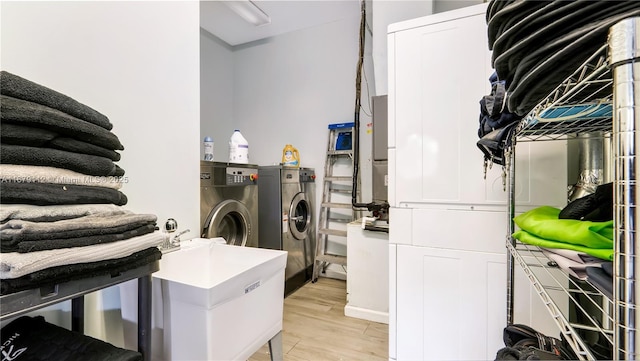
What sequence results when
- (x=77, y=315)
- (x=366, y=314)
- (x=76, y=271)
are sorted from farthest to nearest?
(x=366, y=314)
(x=77, y=315)
(x=76, y=271)

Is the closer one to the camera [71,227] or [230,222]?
[71,227]

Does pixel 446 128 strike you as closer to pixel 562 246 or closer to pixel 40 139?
pixel 562 246

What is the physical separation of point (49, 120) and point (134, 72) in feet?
2.15

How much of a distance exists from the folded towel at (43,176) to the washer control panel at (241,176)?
1.35m

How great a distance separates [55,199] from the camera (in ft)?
2.14

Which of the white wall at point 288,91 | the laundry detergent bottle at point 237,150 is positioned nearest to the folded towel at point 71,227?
the laundry detergent bottle at point 237,150

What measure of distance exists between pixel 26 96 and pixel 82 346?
67 cm

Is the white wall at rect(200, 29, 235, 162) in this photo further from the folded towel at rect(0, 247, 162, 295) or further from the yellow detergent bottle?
the folded towel at rect(0, 247, 162, 295)

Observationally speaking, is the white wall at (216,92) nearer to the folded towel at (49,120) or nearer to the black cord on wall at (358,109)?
the black cord on wall at (358,109)

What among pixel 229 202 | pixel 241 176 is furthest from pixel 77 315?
pixel 241 176

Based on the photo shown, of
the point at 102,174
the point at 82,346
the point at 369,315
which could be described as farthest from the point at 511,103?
the point at 369,315

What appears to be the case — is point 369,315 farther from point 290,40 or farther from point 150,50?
point 290,40

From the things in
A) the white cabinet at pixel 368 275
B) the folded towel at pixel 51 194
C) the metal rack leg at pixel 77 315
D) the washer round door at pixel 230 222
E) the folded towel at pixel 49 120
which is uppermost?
the folded towel at pixel 49 120

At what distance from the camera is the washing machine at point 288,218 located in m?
2.67
